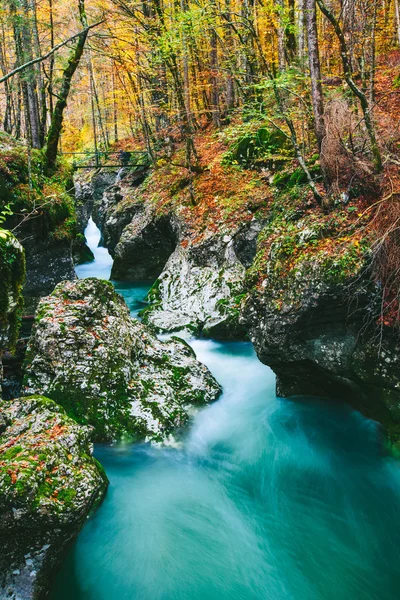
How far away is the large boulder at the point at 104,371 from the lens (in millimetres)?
6617

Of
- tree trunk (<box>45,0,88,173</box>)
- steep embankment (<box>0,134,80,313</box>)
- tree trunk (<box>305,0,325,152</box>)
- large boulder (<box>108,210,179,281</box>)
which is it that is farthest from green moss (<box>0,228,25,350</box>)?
tree trunk (<box>45,0,88,173</box>)

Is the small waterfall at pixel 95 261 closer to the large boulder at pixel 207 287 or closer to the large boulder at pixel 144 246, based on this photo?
the large boulder at pixel 144 246

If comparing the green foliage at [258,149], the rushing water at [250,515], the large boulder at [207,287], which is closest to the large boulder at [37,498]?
the rushing water at [250,515]

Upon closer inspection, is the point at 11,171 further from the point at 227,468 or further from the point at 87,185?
the point at 87,185

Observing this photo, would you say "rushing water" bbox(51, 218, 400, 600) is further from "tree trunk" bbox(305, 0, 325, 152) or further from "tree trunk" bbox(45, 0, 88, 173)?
"tree trunk" bbox(45, 0, 88, 173)

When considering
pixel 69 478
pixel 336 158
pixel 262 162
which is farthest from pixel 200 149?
pixel 69 478

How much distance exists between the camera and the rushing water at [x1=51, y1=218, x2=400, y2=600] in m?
4.59

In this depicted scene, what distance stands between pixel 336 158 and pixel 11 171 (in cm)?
890

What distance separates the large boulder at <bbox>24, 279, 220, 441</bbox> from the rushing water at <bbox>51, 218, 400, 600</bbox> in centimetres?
41

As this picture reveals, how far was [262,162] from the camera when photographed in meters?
12.4

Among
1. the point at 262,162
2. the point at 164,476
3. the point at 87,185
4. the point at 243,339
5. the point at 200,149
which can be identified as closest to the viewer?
the point at 164,476

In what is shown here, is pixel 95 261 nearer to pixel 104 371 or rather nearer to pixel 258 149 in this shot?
pixel 258 149

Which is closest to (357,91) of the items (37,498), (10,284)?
(10,284)

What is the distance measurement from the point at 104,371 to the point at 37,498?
3.22 meters
